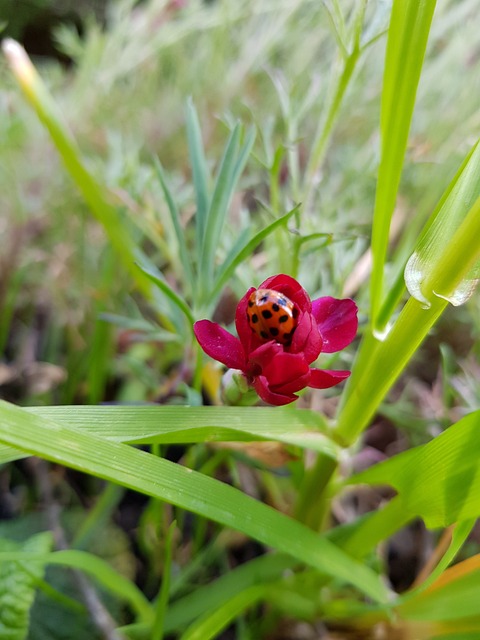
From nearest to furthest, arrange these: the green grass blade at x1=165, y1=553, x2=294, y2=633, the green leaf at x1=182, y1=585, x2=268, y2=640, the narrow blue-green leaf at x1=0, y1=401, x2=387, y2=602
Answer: the narrow blue-green leaf at x1=0, y1=401, x2=387, y2=602 < the green leaf at x1=182, y1=585, x2=268, y2=640 < the green grass blade at x1=165, y1=553, x2=294, y2=633

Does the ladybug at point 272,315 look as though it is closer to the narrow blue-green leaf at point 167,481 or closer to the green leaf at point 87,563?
the narrow blue-green leaf at point 167,481

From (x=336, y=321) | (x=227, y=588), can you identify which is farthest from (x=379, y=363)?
(x=227, y=588)

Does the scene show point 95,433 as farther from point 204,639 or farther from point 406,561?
point 406,561

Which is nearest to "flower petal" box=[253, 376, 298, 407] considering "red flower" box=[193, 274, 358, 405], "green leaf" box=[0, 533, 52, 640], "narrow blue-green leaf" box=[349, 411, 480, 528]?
"red flower" box=[193, 274, 358, 405]

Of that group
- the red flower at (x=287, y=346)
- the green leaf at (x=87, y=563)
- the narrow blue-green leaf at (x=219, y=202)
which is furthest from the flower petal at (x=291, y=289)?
the green leaf at (x=87, y=563)

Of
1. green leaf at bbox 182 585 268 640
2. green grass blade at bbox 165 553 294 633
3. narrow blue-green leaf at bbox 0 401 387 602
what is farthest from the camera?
green grass blade at bbox 165 553 294 633

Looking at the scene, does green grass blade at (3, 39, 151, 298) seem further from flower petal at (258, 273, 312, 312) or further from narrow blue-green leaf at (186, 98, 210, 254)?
flower petal at (258, 273, 312, 312)

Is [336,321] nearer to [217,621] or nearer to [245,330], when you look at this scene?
[245,330]
